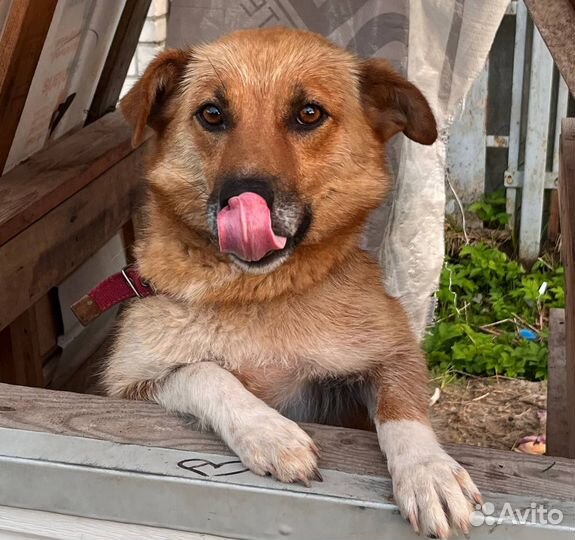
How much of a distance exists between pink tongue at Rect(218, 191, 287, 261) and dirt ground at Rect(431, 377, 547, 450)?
96.2 inches

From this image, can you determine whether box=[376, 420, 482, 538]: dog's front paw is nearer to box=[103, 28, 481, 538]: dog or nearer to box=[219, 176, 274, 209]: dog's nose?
box=[103, 28, 481, 538]: dog

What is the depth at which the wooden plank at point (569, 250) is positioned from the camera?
2.37 meters

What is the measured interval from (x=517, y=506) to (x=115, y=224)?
239 cm

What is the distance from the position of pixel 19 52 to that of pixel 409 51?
1451 millimetres

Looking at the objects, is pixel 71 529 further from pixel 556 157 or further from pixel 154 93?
pixel 556 157

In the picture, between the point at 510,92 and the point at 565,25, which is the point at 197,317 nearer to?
the point at 565,25

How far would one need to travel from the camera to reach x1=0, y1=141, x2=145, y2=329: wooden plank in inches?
104

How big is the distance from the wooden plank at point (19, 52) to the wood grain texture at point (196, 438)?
111 cm

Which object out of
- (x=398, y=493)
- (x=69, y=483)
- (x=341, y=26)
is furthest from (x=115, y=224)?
(x=398, y=493)

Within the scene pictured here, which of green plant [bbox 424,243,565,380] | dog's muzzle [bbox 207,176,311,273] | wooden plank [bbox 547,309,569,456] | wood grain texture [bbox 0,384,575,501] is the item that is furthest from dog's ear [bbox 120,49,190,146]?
green plant [bbox 424,243,565,380]

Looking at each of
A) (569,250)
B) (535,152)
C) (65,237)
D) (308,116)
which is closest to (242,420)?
(308,116)

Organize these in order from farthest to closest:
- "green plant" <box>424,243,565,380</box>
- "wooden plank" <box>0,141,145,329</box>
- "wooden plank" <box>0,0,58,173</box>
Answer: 1. "green plant" <box>424,243,565,380</box>
2. "wooden plank" <box>0,141,145,329</box>
3. "wooden plank" <box>0,0,58,173</box>

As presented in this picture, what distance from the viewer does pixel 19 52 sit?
247 cm

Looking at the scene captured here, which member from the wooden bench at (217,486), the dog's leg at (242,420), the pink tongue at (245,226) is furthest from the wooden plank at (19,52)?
the wooden bench at (217,486)
